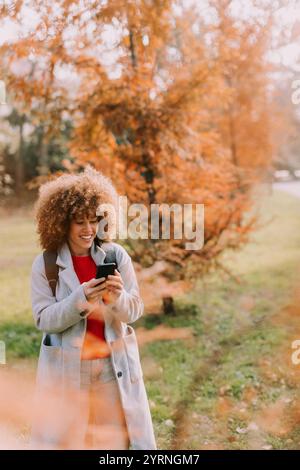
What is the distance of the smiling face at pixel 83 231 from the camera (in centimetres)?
215

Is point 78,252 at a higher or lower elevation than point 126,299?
higher

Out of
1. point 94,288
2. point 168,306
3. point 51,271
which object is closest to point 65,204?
point 51,271

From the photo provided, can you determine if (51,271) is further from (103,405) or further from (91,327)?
(103,405)

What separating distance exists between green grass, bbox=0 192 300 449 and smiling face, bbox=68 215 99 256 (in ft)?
5.91

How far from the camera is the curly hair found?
85.5 inches

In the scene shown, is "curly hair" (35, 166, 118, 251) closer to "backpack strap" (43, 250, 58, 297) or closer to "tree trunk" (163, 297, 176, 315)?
"backpack strap" (43, 250, 58, 297)

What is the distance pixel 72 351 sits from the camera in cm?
206

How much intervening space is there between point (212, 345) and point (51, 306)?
329cm

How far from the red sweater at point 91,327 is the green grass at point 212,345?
159cm

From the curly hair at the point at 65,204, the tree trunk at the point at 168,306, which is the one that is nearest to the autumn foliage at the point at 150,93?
the tree trunk at the point at 168,306

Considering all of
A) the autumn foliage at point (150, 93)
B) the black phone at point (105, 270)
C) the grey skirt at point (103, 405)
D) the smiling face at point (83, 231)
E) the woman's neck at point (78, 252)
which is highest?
the autumn foliage at point (150, 93)

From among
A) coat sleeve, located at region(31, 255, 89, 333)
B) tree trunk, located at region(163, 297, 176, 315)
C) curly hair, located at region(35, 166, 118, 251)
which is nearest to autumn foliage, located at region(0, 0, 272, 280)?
tree trunk, located at region(163, 297, 176, 315)

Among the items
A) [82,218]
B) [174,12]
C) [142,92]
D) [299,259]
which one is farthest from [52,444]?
[299,259]

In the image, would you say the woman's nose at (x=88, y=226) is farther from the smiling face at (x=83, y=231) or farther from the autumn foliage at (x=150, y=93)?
the autumn foliage at (x=150, y=93)
